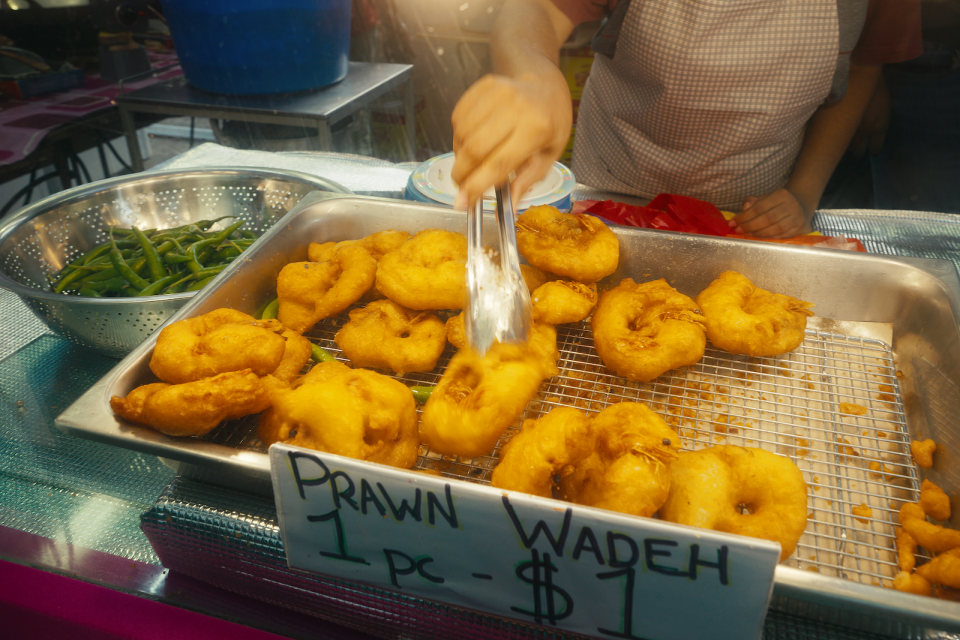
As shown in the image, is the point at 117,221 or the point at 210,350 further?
the point at 117,221

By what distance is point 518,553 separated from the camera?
1073mm

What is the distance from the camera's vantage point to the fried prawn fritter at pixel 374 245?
7.18ft

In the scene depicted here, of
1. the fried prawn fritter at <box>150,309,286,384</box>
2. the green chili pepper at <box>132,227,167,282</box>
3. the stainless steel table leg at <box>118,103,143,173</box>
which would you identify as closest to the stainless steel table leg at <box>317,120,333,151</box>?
the stainless steel table leg at <box>118,103,143,173</box>

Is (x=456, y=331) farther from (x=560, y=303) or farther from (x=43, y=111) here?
(x=43, y=111)

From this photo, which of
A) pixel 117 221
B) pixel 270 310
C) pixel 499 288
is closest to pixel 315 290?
pixel 270 310

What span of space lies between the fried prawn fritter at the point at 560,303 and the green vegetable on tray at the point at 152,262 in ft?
4.99

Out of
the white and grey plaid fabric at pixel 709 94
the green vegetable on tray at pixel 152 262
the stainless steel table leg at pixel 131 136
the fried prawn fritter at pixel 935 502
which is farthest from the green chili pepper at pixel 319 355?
the stainless steel table leg at pixel 131 136

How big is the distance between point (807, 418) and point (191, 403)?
1.72 metres

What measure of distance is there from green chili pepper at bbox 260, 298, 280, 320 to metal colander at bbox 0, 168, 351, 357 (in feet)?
0.85

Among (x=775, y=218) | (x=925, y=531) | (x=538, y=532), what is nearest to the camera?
(x=538, y=532)

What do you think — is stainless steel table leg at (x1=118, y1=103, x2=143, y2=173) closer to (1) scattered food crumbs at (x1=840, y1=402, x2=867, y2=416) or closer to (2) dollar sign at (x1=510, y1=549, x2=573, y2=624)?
(2) dollar sign at (x1=510, y1=549, x2=573, y2=624)

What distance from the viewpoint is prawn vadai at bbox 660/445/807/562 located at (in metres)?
1.25

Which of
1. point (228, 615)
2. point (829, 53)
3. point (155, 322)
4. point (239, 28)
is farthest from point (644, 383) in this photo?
point (239, 28)

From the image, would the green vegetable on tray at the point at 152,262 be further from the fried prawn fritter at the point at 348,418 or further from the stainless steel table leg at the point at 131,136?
the stainless steel table leg at the point at 131,136
